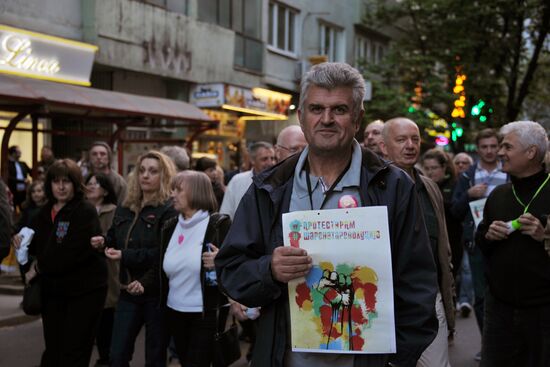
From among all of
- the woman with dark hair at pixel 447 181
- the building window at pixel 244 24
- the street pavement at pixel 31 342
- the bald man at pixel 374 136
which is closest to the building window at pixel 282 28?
the building window at pixel 244 24

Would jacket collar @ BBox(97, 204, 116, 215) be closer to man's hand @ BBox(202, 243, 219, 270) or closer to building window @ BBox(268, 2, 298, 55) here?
man's hand @ BBox(202, 243, 219, 270)

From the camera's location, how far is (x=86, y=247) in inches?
232

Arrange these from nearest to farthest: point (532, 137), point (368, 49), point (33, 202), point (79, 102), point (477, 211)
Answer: point (532, 137) → point (477, 211) → point (33, 202) → point (79, 102) → point (368, 49)

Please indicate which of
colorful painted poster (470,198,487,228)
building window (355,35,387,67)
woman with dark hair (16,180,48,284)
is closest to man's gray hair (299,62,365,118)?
colorful painted poster (470,198,487,228)

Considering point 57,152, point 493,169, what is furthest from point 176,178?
point 57,152

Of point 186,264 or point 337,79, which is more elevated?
point 337,79

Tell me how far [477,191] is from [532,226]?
3050 millimetres

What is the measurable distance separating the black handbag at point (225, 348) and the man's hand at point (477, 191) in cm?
347

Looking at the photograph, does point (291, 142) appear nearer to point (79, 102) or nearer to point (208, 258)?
point (208, 258)

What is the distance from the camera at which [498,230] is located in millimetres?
4984

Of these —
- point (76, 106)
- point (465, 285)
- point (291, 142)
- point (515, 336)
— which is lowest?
point (465, 285)

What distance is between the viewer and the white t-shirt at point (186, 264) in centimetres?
552

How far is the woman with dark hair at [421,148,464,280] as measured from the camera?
930cm

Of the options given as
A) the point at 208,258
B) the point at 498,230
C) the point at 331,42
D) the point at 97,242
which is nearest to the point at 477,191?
the point at 498,230
